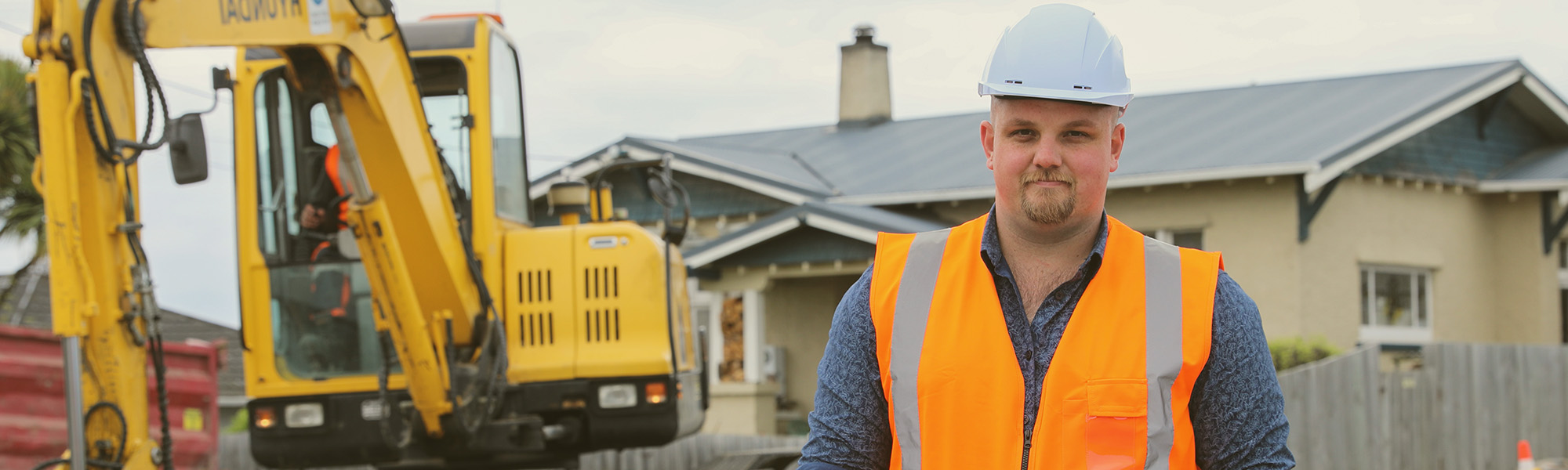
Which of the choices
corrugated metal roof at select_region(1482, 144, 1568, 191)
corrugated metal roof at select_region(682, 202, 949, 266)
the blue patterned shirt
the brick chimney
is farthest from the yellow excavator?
the brick chimney

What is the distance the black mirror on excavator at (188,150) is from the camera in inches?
243

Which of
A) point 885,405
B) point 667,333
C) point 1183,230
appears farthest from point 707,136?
point 885,405

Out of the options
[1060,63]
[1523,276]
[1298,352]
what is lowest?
[1298,352]

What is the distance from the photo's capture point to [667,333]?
929 cm

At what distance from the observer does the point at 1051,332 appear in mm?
2645

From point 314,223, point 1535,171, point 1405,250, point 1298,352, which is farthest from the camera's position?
point 1535,171

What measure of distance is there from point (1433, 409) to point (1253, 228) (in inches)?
140

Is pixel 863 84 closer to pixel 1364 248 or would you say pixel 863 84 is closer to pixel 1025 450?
pixel 1364 248

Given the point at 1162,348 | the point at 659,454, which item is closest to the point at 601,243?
the point at 659,454

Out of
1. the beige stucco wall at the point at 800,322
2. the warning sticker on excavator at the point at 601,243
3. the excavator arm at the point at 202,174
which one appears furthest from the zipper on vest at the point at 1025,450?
the beige stucco wall at the point at 800,322

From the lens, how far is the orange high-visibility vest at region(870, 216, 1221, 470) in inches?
98.3

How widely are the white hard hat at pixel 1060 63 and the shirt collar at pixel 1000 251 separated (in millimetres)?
227

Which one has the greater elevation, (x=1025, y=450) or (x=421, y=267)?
(x=421, y=267)

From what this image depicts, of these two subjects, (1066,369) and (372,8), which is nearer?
(1066,369)
